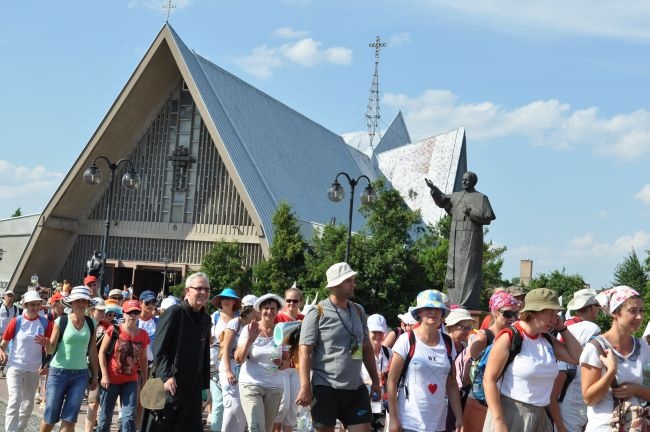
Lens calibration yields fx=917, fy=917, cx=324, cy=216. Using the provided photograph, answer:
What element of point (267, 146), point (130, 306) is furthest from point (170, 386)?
point (267, 146)

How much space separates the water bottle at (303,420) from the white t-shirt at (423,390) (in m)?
3.75

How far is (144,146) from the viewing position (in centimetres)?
3688

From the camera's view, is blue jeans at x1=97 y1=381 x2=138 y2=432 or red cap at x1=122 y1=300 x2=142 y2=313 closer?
blue jeans at x1=97 y1=381 x2=138 y2=432

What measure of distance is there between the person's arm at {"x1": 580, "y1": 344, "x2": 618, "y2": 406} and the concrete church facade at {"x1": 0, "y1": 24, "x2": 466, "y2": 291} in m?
27.8

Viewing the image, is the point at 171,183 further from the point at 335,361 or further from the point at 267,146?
the point at 335,361

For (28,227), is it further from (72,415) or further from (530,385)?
(530,385)

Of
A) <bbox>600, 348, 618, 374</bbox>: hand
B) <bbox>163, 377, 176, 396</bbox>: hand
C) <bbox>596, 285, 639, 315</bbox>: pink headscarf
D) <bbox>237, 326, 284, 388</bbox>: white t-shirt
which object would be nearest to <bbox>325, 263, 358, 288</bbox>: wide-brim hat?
<bbox>163, 377, 176, 396</bbox>: hand

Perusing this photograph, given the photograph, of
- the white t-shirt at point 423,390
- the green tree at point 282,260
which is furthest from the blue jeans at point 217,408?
the green tree at point 282,260

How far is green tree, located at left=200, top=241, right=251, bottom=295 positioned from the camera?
30656 millimetres

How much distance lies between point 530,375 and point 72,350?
487 cm

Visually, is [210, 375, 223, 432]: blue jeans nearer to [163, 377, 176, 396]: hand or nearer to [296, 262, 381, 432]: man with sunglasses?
[296, 262, 381, 432]: man with sunglasses

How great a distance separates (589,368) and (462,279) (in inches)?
316

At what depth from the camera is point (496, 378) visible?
18.1 ft

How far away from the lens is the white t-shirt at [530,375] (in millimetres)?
5523
